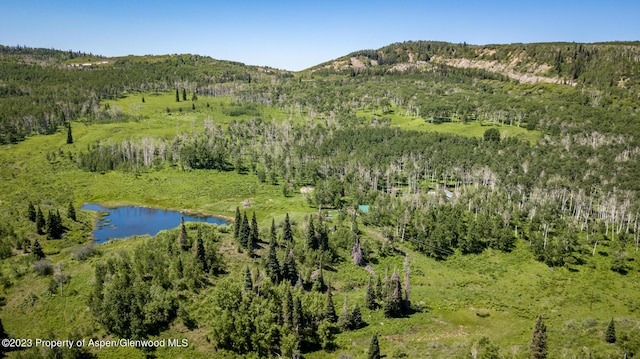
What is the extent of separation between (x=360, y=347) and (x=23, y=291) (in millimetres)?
62614

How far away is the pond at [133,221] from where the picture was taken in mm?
122525

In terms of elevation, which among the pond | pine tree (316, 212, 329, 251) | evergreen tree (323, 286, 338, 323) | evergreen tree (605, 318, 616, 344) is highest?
pine tree (316, 212, 329, 251)

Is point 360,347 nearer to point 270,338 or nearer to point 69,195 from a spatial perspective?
point 270,338

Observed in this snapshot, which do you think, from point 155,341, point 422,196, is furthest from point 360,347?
point 422,196

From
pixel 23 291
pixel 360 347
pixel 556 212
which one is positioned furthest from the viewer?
pixel 556 212

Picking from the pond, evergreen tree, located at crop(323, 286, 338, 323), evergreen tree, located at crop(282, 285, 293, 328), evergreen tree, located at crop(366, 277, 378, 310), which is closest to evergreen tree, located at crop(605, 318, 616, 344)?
evergreen tree, located at crop(366, 277, 378, 310)

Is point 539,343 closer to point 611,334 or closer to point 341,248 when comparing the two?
point 611,334

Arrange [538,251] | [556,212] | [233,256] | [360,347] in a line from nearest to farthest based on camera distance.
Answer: [360,347]
[233,256]
[538,251]
[556,212]

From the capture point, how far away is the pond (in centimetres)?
12253

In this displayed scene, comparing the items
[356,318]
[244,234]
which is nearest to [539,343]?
[356,318]

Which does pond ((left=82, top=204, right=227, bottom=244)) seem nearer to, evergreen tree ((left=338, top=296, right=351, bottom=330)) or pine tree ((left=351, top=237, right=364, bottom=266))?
pine tree ((left=351, top=237, right=364, bottom=266))

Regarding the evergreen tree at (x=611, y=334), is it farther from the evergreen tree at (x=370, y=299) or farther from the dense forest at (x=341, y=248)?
the evergreen tree at (x=370, y=299)

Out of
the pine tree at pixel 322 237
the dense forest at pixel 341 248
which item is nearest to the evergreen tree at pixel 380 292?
the dense forest at pixel 341 248

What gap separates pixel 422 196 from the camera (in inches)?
5581
